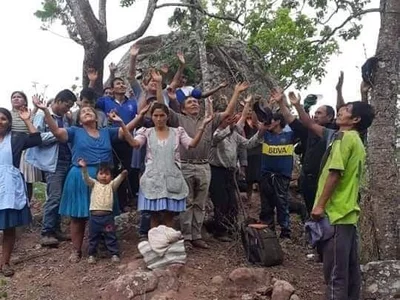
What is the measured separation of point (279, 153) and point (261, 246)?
1.41 meters

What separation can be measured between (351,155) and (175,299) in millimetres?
2090

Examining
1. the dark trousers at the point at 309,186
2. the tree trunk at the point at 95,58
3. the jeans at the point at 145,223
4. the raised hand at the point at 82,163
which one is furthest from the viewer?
the tree trunk at the point at 95,58

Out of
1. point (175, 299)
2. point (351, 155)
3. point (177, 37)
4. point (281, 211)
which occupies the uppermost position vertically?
point (177, 37)

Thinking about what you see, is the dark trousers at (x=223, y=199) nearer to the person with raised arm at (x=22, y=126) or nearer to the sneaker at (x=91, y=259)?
the sneaker at (x=91, y=259)

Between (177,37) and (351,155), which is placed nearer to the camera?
(351,155)

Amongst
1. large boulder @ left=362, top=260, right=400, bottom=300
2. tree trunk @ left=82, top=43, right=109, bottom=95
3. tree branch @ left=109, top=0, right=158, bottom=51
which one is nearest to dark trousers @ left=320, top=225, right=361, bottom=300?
large boulder @ left=362, top=260, right=400, bottom=300

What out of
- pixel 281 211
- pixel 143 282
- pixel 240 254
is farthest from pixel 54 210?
pixel 281 211

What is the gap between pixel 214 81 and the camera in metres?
11.1

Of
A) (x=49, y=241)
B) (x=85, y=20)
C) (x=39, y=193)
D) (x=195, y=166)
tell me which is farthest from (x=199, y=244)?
(x=39, y=193)

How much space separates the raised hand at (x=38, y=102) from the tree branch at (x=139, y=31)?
7.42 ft

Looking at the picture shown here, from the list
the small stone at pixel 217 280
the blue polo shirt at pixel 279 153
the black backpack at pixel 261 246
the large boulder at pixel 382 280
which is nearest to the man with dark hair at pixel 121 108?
the blue polo shirt at pixel 279 153

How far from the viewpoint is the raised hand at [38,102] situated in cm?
604

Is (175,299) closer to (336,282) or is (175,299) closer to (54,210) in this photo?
(336,282)

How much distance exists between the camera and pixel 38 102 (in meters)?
6.11
